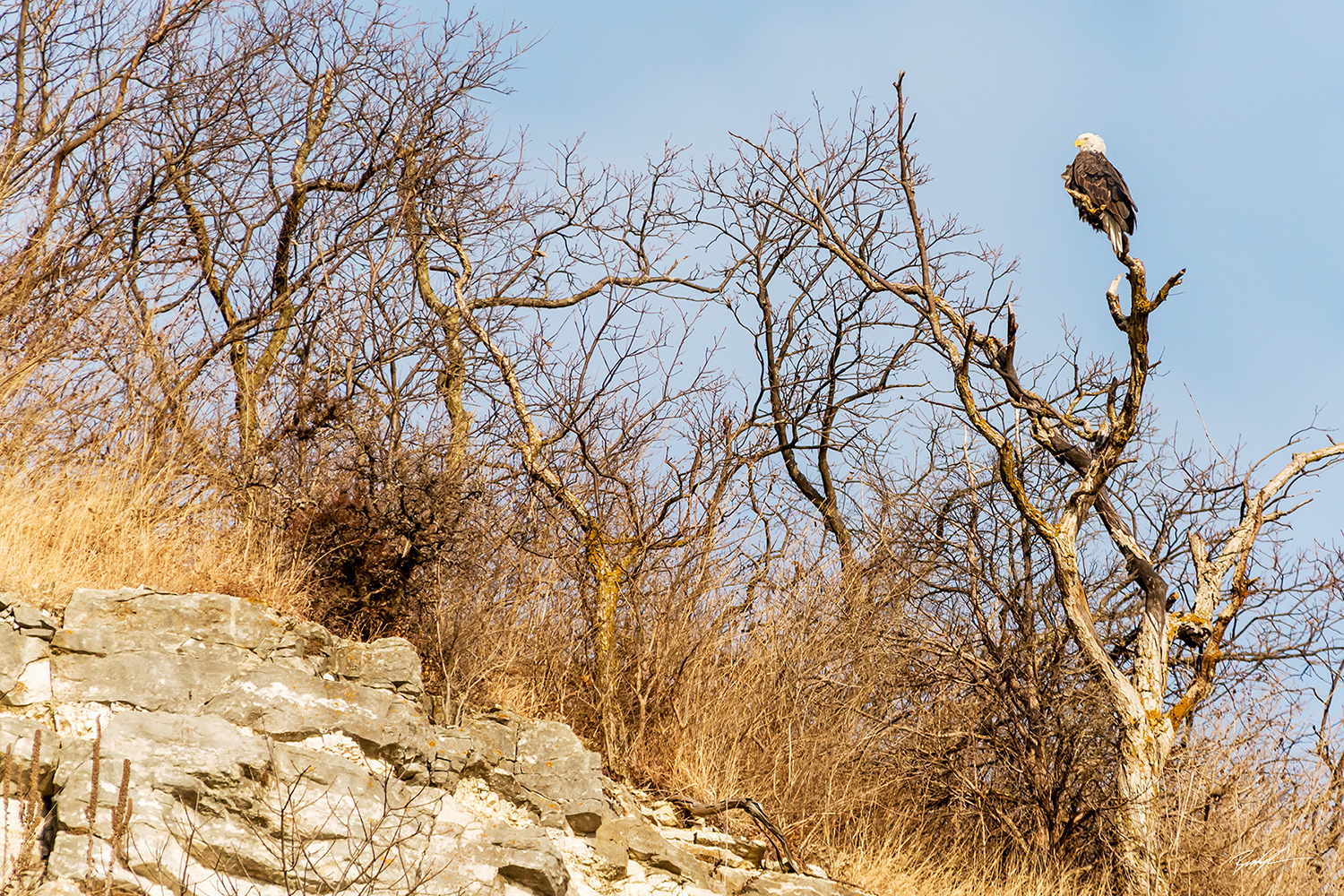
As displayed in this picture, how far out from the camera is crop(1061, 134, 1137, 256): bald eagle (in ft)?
36.1

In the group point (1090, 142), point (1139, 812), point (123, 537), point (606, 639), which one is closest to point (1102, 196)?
point (1090, 142)

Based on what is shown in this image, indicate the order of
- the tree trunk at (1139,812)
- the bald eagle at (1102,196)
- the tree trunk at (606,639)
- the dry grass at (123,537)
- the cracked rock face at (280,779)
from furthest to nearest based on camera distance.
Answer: the bald eagle at (1102,196) → the tree trunk at (1139,812) → the tree trunk at (606,639) → the dry grass at (123,537) → the cracked rock face at (280,779)

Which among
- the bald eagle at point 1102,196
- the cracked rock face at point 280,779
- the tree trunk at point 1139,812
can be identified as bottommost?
the cracked rock face at point 280,779

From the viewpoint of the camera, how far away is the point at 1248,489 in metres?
11.9

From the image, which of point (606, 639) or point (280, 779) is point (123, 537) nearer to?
point (280, 779)

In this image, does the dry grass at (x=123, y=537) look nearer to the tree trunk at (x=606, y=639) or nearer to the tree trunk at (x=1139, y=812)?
the tree trunk at (x=606, y=639)

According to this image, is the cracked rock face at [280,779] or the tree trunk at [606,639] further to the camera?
the tree trunk at [606,639]

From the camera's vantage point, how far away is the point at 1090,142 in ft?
41.1

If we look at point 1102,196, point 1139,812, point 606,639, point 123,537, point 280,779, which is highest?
point 1102,196

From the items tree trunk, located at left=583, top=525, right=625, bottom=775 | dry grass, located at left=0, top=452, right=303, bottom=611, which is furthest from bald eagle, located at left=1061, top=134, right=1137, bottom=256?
dry grass, located at left=0, top=452, right=303, bottom=611

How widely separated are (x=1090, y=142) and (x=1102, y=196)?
1515mm

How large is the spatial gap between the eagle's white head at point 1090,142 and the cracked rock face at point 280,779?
8.52 m

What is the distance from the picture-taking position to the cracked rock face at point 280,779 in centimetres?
537

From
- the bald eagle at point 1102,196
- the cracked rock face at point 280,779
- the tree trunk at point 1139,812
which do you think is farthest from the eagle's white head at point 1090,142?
the cracked rock face at point 280,779
